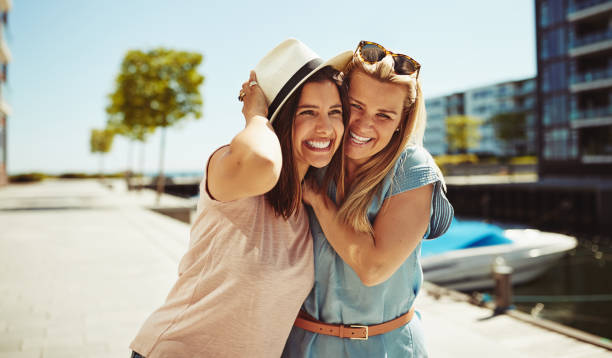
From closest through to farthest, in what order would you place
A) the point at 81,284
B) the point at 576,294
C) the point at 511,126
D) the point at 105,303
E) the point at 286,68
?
the point at 286,68, the point at 105,303, the point at 81,284, the point at 576,294, the point at 511,126

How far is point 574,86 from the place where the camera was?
3278cm

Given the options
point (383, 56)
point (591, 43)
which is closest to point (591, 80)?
point (591, 43)

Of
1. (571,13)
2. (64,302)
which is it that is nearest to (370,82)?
(64,302)

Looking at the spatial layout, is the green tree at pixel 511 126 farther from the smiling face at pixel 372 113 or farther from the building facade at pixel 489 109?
the smiling face at pixel 372 113

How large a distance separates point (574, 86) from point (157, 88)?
3087 cm

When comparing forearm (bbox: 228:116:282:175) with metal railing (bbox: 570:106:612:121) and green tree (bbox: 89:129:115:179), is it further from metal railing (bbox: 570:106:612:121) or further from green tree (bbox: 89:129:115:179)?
green tree (bbox: 89:129:115:179)

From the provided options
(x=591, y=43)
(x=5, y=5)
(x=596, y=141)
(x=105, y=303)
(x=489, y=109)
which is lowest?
(x=105, y=303)

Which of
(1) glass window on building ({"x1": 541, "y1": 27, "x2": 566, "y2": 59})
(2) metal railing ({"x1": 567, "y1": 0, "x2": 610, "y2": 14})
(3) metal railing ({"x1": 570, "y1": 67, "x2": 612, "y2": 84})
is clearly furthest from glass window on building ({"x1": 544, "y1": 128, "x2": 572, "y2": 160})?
(2) metal railing ({"x1": 567, "y1": 0, "x2": 610, "y2": 14})

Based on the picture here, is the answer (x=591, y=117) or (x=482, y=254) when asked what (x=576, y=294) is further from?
(x=591, y=117)

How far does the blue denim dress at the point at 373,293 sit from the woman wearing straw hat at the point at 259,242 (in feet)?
0.28

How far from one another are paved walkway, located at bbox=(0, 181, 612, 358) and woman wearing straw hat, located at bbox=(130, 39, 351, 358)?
8.91 ft

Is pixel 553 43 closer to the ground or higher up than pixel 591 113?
higher up

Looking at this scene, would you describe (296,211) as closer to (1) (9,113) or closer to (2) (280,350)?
(2) (280,350)

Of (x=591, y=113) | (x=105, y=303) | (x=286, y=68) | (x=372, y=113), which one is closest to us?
(x=286, y=68)
